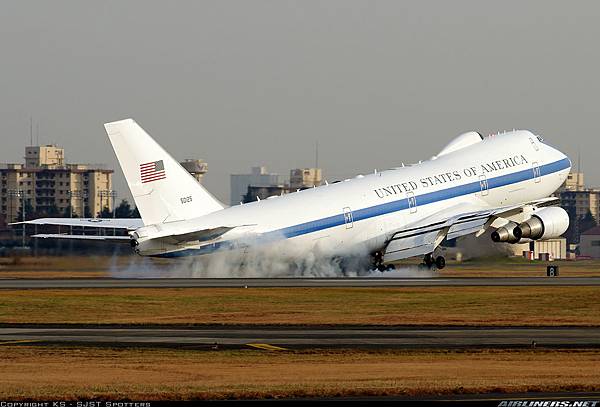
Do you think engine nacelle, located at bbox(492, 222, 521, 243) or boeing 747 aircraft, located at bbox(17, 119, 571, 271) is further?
engine nacelle, located at bbox(492, 222, 521, 243)

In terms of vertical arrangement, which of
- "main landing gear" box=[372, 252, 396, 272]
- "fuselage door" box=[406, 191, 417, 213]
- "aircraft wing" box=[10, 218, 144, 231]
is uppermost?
"fuselage door" box=[406, 191, 417, 213]

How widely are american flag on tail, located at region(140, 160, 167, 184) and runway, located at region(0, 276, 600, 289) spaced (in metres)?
5.14

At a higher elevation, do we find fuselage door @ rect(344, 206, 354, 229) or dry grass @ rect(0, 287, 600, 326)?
fuselage door @ rect(344, 206, 354, 229)

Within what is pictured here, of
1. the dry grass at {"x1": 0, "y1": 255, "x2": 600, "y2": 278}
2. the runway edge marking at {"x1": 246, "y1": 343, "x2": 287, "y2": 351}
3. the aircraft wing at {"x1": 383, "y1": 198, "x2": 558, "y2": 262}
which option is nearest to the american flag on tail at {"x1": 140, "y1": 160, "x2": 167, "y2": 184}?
the dry grass at {"x1": 0, "y1": 255, "x2": 600, "y2": 278}

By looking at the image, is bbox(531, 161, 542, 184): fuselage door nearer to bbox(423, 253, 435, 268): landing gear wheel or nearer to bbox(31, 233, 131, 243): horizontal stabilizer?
bbox(423, 253, 435, 268): landing gear wheel

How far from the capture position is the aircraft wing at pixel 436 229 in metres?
72.2

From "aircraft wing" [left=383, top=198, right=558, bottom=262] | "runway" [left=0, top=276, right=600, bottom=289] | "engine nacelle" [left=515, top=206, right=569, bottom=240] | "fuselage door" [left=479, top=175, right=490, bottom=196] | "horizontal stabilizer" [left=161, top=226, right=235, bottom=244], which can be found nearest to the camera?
"runway" [left=0, top=276, right=600, bottom=289]

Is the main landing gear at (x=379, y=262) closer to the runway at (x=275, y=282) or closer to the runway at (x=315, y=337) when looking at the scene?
the runway at (x=275, y=282)

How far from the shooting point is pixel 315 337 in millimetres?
39656

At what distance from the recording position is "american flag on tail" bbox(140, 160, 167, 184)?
62750 mm

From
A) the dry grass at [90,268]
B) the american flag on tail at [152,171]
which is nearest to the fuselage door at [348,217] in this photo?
the dry grass at [90,268]

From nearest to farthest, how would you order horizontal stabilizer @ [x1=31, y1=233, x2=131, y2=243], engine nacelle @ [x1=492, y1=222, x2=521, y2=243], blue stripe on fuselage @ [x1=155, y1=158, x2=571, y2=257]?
1. blue stripe on fuselage @ [x1=155, y1=158, x2=571, y2=257]
2. horizontal stabilizer @ [x1=31, y1=233, x2=131, y2=243]
3. engine nacelle @ [x1=492, y1=222, x2=521, y2=243]

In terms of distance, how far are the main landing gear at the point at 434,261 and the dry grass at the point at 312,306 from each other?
13.3 m

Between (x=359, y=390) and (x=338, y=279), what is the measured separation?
41023 mm
